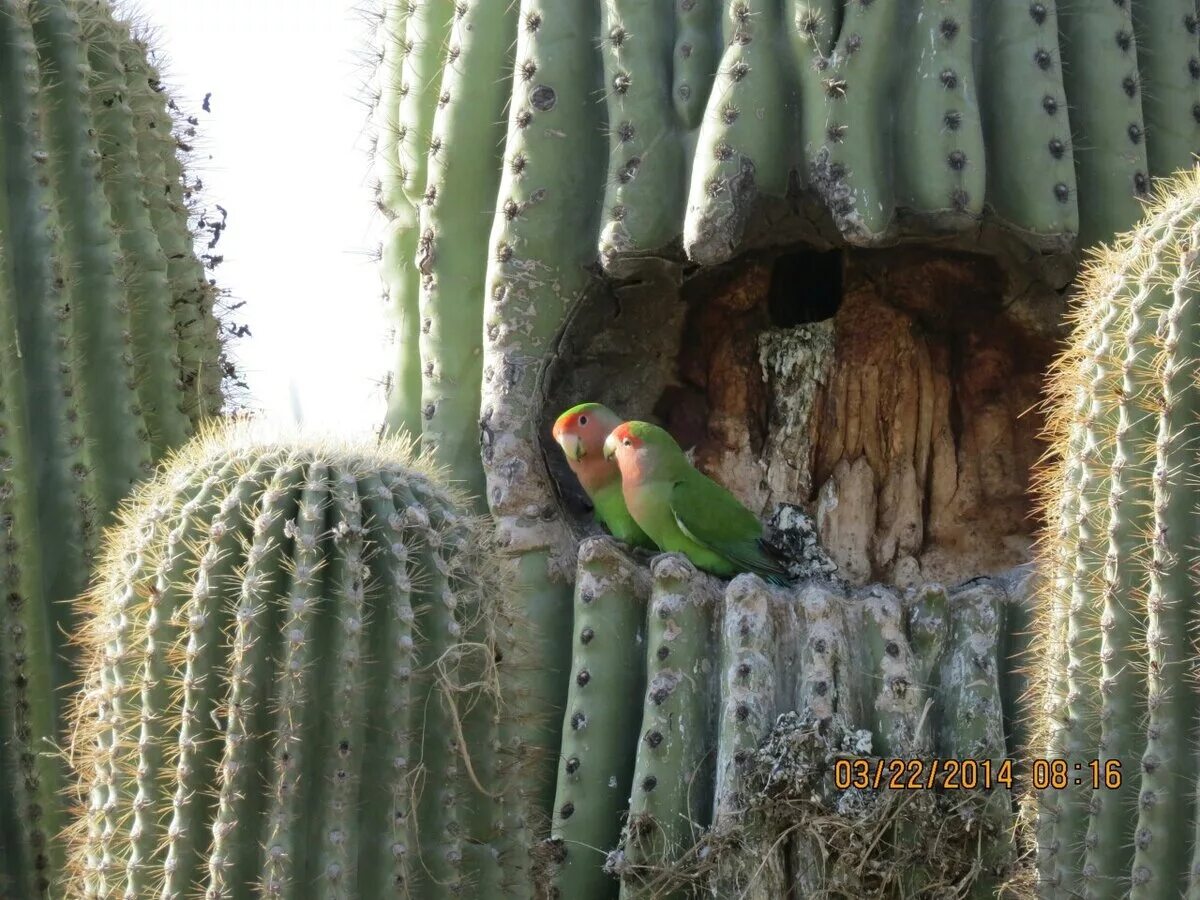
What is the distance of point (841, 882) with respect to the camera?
14.5 ft

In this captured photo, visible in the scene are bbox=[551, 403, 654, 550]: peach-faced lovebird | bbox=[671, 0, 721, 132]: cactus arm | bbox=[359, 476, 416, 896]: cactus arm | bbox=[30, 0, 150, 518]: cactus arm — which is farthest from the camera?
bbox=[551, 403, 654, 550]: peach-faced lovebird

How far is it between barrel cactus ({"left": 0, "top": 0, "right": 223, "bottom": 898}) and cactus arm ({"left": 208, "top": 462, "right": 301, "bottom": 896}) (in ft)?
2.35

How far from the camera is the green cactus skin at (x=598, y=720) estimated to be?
4.73m

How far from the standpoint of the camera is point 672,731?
464 cm

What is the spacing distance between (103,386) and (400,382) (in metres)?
1.27

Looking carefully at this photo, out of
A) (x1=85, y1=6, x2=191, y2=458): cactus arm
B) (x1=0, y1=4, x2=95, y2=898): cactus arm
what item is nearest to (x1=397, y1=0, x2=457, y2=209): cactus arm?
(x1=85, y1=6, x2=191, y2=458): cactus arm

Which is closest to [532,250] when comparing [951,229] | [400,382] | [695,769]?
[400,382]

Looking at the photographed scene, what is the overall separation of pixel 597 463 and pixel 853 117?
1392mm

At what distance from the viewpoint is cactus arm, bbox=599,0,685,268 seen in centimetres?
506

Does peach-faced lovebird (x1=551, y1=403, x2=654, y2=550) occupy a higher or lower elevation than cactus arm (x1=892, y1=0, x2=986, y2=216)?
lower

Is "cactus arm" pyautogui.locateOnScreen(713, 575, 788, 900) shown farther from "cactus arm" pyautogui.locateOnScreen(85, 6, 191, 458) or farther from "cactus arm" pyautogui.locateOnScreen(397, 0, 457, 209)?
"cactus arm" pyautogui.locateOnScreen(397, 0, 457, 209)

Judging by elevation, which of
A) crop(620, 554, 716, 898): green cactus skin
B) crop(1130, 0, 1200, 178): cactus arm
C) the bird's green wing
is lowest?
crop(620, 554, 716, 898): green cactus skin

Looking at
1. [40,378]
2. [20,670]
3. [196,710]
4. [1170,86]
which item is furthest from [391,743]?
[1170,86]

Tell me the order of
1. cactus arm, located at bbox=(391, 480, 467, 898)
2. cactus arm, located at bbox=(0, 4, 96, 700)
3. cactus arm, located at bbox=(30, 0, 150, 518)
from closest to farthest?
cactus arm, located at bbox=(391, 480, 467, 898) < cactus arm, located at bbox=(0, 4, 96, 700) < cactus arm, located at bbox=(30, 0, 150, 518)
